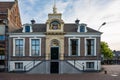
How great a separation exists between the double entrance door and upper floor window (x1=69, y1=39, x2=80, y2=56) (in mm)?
2457

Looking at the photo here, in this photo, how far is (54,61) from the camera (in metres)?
44.4

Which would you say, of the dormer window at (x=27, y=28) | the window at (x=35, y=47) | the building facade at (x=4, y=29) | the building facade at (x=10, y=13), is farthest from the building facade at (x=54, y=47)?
the building facade at (x=10, y=13)

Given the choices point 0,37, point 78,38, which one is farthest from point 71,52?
point 0,37

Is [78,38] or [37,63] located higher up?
[78,38]

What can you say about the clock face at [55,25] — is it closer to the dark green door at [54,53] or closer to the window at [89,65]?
the dark green door at [54,53]

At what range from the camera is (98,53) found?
4497cm

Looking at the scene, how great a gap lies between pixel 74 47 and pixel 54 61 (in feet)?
14.0

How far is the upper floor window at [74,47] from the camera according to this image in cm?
4506

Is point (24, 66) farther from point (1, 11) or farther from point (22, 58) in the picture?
point (1, 11)

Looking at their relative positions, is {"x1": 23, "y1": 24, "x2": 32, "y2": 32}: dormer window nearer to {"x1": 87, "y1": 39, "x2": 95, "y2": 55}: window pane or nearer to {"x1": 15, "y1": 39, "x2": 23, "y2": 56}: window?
{"x1": 15, "y1": 39, "x2": 23, "y2": 56}: window

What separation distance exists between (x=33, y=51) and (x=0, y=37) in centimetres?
656

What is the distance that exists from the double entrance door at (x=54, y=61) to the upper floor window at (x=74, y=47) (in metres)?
2.46

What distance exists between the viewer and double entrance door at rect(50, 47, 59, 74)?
145ft

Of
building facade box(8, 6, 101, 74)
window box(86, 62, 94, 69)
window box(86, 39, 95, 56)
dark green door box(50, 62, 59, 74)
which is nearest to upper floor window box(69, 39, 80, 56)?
building facade box(8, 6, 101, 74)
